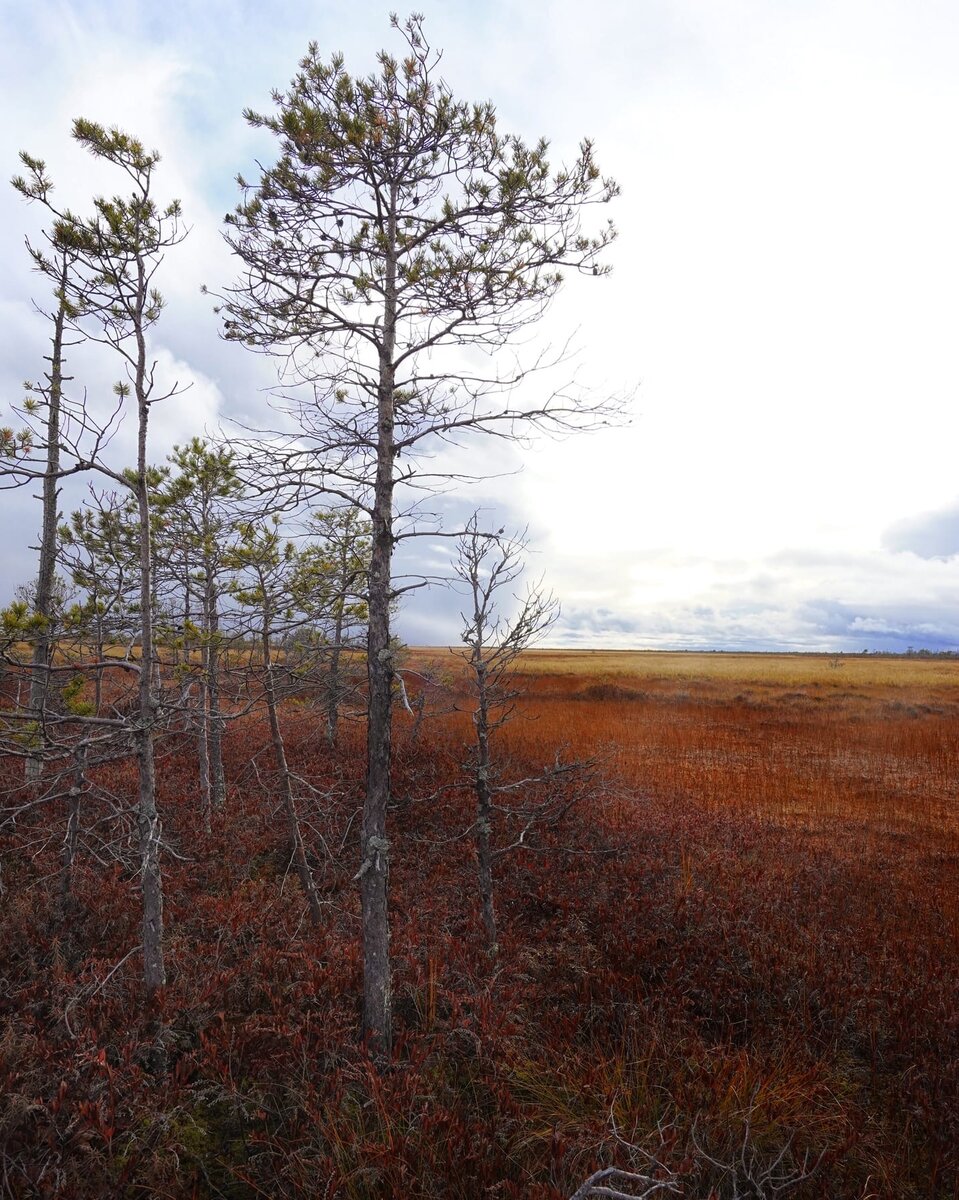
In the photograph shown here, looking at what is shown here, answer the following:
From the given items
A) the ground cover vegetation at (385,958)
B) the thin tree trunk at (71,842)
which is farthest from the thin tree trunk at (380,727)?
the thin tree trunk at (71,842)

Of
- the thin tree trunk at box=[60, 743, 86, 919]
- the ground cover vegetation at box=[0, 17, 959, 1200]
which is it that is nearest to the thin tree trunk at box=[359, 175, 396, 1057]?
the ground cover vegetation at box=[0, 17, 959, 1200]

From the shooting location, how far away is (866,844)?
1143 centimetres

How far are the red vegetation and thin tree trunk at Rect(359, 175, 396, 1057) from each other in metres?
0.38

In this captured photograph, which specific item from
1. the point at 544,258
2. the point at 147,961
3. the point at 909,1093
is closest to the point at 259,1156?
the point at 147,961

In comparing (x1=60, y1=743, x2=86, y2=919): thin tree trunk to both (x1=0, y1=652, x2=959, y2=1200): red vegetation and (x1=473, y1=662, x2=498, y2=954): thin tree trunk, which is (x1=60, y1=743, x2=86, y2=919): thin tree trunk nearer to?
(x1=0, y1=652, x2=959, y2=1200): red vegetation

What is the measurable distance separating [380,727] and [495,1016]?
10.0ft

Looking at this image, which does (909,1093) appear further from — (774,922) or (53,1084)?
(53,1084)

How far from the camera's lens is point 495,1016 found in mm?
5734

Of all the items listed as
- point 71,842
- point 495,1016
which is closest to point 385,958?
point 495,1016

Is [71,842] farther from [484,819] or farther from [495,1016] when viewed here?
[495,1016]

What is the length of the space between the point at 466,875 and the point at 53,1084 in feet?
19.8

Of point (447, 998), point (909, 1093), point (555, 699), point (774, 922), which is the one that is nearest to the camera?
point (909, 1093)

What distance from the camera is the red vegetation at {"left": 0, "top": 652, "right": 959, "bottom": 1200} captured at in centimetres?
423

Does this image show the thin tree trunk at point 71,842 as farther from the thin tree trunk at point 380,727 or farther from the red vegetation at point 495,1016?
the thin tree trunk at point 380,727
